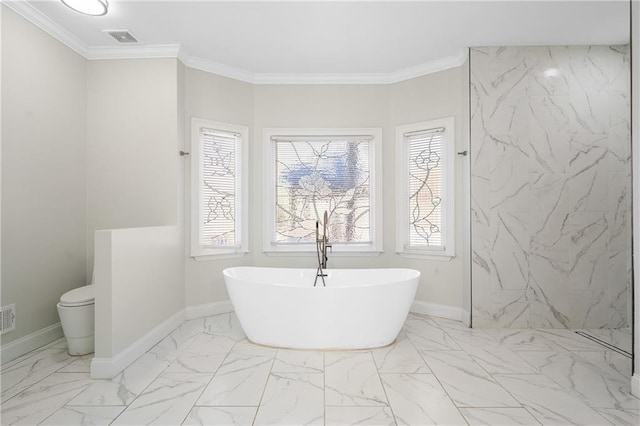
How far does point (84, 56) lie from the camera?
3.30 metres

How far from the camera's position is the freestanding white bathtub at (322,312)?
105 inches

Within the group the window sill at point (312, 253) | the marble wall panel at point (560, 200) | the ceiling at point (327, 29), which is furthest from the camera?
the window sill at point (312, 253)

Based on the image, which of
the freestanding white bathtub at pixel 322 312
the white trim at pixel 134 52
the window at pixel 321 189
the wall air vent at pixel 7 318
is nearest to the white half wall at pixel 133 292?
the freestanding white bathtub at pixel 322 312

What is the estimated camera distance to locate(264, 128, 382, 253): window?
3.98 meters

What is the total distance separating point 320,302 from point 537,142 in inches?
101

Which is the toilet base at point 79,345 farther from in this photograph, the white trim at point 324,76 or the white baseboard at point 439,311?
the white baseboard at point 439,311

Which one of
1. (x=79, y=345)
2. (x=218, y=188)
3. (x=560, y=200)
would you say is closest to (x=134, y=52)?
(x=218, y=188)

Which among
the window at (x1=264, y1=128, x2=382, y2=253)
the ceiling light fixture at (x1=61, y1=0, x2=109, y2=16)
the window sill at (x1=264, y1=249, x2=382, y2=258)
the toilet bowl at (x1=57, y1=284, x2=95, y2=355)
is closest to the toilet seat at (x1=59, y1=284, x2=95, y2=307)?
the toilet bowl at (x1=57, y1=284, x2=95, y2=355)

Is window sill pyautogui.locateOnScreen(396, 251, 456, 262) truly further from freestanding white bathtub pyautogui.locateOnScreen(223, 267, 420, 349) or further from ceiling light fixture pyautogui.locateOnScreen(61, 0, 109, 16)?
ceiling light fixture pyautogui.locateOnScreen(61, 0, 109, 16)

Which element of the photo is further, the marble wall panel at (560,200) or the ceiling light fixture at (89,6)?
the marble wall panel at (560,200)

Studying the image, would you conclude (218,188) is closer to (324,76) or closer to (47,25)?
(324,76)

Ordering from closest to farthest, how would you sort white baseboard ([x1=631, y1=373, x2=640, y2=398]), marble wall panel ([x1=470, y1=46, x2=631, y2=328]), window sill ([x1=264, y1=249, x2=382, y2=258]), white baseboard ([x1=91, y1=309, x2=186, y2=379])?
1. white baseboard ([x1=631, y1=373, x2=640, y2=398])
2. white baseboard ([x1=91, y1=309, x2=186, y2=379])
3. marble wall panel ([x1=470, y1=46, x2=631, y2=328])
4. window sill ([x1=264, y1=249, x2=382, y2=258])

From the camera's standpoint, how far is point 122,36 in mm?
3102

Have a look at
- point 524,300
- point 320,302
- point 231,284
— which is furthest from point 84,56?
point 524,300
